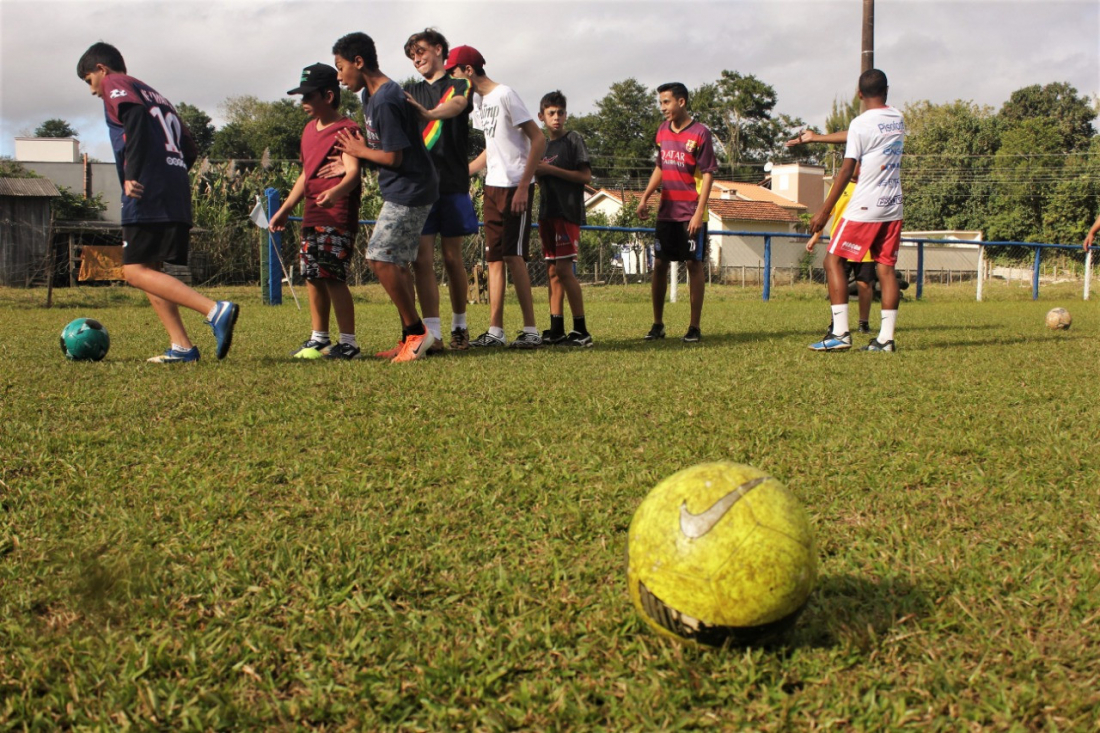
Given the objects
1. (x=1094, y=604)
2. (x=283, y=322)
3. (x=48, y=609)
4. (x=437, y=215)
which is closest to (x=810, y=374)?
(x=437, y=215)

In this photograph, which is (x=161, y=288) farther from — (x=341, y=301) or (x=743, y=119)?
(x=743, y=119)

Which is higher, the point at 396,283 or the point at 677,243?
the point at 677,243

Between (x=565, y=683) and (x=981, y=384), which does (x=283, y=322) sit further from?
(x=565, y=683)

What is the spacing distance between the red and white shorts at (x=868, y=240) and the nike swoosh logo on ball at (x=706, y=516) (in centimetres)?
545

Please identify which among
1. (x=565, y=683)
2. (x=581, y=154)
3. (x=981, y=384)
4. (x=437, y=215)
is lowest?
(x=565, y=683)

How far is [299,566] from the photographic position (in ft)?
7.35

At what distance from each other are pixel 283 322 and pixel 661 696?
8.73 m

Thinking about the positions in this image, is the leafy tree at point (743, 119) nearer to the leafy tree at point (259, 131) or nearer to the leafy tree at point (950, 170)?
the leafy tree at point (950, 170)

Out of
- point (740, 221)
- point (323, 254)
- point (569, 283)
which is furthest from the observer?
point (740, 221)

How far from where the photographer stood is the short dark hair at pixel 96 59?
531 cm

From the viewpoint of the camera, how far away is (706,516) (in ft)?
5.72

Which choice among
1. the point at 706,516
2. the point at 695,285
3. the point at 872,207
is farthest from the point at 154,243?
the point at 872,207

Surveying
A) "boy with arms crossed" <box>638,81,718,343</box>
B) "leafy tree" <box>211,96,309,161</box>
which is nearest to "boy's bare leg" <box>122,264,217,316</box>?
"boy with arms crossed" <box>638,81,718,343</box>

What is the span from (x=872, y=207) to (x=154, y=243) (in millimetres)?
5218
